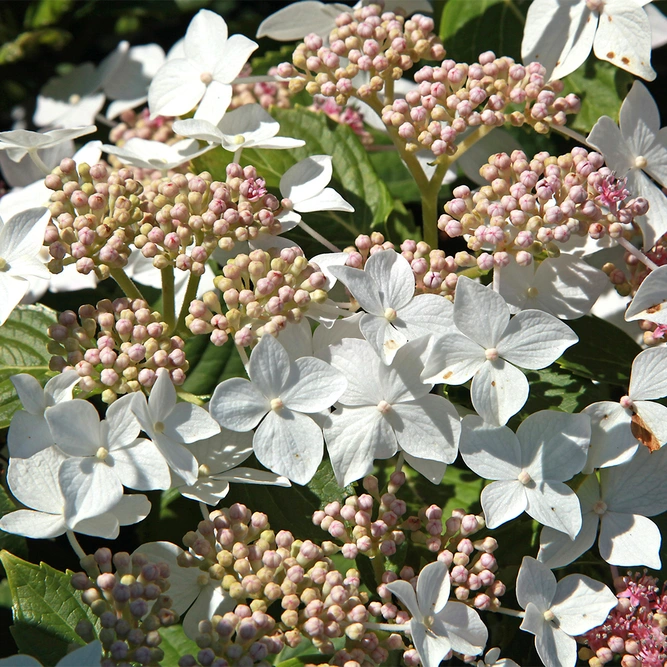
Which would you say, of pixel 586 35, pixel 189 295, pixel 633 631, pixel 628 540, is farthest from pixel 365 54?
pixel 633 631

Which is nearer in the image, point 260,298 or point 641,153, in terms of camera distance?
point 260,298

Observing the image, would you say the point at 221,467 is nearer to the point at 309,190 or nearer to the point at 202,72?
the point at 309,190

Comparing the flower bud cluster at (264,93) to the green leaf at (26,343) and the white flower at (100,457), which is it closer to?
the green leaf at (26,343)

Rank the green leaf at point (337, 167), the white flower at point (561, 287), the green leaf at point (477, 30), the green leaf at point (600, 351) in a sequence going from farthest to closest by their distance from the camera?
the green leaf at point (477, 30), the green leaf at point (337, 167), the green leaf at point (600, 351), the white flower at point (561, 287)

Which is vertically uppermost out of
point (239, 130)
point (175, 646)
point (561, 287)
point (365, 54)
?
point (365, 54)

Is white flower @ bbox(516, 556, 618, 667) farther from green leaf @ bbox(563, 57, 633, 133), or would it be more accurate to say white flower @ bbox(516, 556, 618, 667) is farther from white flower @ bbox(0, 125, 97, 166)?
white flower @ bbox(0, 125, 97, 166)

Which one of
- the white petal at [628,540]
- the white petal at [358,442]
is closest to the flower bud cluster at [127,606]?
the white petal at [358,442]
